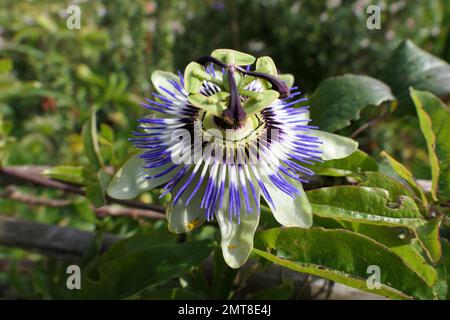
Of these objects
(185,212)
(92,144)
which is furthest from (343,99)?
(92,144)

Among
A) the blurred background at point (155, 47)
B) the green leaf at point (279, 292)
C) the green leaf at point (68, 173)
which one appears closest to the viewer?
the green leaf at point (279, 292)

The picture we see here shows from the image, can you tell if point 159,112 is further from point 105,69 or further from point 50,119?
point 105,69

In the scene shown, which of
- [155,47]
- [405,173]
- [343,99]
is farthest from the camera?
[155,47]

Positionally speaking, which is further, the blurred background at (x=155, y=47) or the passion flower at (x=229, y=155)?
the blurred background at (x=155, y=47)

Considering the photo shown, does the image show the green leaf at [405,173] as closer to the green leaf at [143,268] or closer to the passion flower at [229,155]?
the passion flower at [229,155]

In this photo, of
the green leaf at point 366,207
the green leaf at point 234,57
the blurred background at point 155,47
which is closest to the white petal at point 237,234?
the green leaf at point 366,207

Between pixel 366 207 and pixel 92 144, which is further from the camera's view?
pixel 92 144

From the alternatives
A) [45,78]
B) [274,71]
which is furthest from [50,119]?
[274,71]

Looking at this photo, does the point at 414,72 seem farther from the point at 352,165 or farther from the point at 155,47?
the point at 155,47
